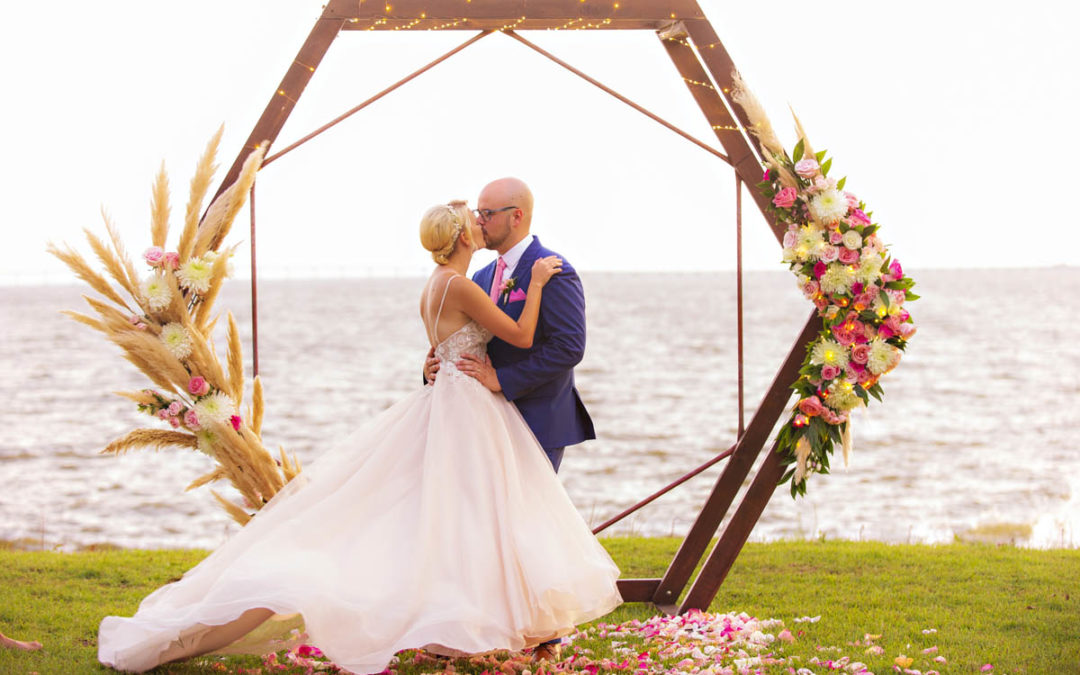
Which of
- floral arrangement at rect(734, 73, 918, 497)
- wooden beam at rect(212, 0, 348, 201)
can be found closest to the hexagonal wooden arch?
wooden beam at rect(212, 0, 348, 201)

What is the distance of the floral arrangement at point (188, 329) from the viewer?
4285mm

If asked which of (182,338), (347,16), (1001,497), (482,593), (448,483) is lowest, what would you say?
(1001,497)

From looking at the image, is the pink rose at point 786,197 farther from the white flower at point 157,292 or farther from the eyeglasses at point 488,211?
the white flower at point 157,292

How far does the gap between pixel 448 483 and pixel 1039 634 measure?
2.91m

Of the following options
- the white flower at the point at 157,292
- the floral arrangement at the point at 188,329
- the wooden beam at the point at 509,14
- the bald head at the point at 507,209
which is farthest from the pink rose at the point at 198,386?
the wooden beam at the point at 509,14

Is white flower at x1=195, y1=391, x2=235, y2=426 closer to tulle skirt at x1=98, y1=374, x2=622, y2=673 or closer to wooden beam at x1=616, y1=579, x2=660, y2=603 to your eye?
tulle skirt at x1=98, y1=374, x2=622, y2=673

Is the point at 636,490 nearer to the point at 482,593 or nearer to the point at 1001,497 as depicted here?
the point at 1001,497

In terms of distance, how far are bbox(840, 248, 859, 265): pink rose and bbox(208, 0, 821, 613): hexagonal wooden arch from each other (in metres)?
0.32

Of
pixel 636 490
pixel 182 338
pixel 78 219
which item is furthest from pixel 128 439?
pixel 636 490

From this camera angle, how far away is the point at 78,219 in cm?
424

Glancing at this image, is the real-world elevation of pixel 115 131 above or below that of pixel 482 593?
above

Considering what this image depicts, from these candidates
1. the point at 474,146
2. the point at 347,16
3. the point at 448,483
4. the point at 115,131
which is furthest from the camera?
the point at 474,146

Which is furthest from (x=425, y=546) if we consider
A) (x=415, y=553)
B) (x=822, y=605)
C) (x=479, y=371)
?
(x=822, y=605)

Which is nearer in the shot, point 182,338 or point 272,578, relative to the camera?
point 272,578
